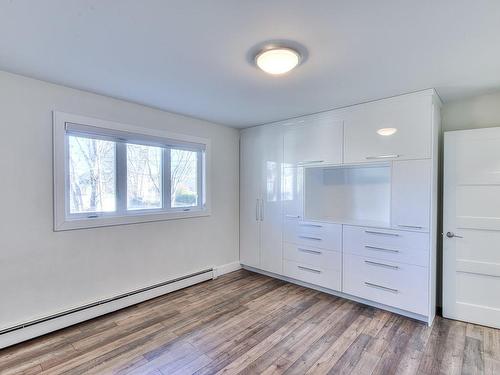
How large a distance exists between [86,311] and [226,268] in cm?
199

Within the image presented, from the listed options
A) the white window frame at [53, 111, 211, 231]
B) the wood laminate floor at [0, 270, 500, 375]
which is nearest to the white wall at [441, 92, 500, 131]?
the wood laminate floor at [0, 270, 500, 375]

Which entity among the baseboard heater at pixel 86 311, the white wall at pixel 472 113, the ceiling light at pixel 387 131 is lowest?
the baseboard heater at pixel 86 311

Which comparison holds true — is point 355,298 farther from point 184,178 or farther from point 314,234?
point 184,178

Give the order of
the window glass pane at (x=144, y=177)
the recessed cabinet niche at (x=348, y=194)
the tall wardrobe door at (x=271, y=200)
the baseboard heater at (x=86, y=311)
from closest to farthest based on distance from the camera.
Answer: the baseboard heater at (x=86, y=311) → the window glass pane at (x=144, y=177) → the recessed cabinet niche at (x=348, y=194) → the tall wardrobe door at (x=271, y=200)

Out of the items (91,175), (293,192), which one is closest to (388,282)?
(293,192)

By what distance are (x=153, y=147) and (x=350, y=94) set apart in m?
2.42

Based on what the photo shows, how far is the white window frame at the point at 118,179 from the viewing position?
2.46m

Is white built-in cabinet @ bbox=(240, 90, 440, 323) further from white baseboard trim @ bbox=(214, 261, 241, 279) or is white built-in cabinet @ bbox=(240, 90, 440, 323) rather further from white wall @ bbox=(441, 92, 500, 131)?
white wall @ bbox=(441, 92, 500, 131)

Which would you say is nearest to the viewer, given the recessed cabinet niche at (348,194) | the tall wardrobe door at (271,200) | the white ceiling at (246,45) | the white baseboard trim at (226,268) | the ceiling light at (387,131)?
the white ceiling at (246,45)

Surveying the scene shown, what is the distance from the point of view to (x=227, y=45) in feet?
5.78

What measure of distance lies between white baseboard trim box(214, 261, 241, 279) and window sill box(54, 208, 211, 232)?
92 cm

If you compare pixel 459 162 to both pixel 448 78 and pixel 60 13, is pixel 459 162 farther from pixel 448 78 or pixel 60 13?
pixel 60 13

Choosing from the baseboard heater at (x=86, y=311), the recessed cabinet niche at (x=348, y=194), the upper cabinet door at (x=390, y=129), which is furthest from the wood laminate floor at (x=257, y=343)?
the upper cabinet door at (x=390, y=129)

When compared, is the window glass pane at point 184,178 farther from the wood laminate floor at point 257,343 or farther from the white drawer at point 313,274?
the white drawer at point 313,274
